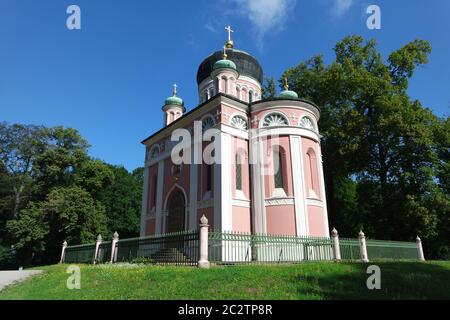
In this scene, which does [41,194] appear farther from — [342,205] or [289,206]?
[342,205]

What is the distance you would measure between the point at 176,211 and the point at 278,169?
262 inches

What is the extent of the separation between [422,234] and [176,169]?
15.4 metres

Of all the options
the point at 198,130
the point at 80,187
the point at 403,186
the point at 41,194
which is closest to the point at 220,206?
the point at 198,130

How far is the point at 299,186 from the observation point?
17.8 meters

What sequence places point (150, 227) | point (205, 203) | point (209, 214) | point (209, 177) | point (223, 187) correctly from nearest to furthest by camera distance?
point (223, 187) < point (209, 214) < point (205, 203) < point (209, 177) < point (150, 227)

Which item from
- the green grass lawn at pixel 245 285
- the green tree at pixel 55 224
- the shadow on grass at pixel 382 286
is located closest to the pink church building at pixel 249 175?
the green grass lawn at pixel 245 285

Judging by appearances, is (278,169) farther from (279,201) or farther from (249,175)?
(279,201)

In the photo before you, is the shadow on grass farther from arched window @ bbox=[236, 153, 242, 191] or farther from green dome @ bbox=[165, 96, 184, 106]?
green dome @ bbox=[165, 96, 184, 106]

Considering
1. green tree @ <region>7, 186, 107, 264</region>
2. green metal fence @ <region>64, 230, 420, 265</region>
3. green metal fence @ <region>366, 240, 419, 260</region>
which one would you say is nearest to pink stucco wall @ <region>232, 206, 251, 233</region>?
green metal fence @ <region>64, 230, 420, 265</region>

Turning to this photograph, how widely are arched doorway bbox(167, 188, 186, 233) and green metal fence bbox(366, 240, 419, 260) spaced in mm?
10063

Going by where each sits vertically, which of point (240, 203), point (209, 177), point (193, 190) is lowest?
point (240, 203)

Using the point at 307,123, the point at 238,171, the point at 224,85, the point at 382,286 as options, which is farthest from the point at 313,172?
the point at 382,286

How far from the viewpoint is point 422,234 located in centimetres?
2081

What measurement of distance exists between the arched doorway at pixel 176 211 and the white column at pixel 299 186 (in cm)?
657
